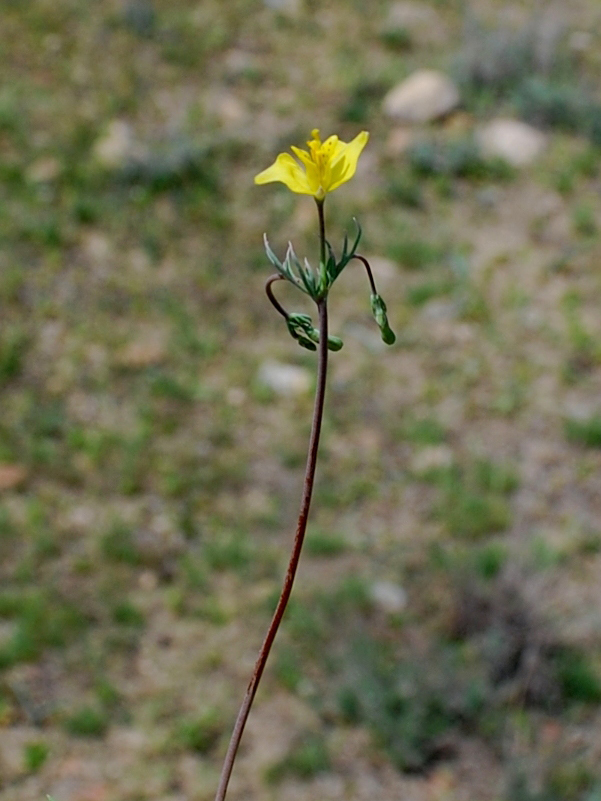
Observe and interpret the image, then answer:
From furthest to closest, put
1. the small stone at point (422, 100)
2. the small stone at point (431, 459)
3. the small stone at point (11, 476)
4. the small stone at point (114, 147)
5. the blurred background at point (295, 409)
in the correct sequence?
the small stone at point (422, 100)
the small stone at point (114, 147)
the small stone at point (431, 459)
the small stone at point (11, 476)
the blurred background at point (295, 409)

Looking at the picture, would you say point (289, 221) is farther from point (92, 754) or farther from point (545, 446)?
point (92, 754)

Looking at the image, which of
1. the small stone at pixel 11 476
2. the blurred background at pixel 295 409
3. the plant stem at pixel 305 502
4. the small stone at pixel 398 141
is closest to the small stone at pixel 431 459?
the blurred background at pixel 295 409

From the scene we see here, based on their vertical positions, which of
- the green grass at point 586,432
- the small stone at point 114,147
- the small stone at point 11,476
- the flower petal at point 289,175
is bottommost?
the flower petal at point 289,175

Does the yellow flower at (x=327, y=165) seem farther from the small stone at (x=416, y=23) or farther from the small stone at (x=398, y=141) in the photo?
the small stone at (x=416, y=23)

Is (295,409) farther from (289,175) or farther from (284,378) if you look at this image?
(289,175)

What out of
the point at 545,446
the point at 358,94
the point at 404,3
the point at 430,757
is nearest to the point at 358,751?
the point at 430,757

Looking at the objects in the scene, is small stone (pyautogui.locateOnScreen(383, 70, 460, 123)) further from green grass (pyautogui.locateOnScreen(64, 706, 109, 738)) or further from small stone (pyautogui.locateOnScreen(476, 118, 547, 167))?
green grass (pyautogui.locateOnScreen(64, 706, 109, 738))

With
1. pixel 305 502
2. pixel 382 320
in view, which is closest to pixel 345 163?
pixel 382 320
